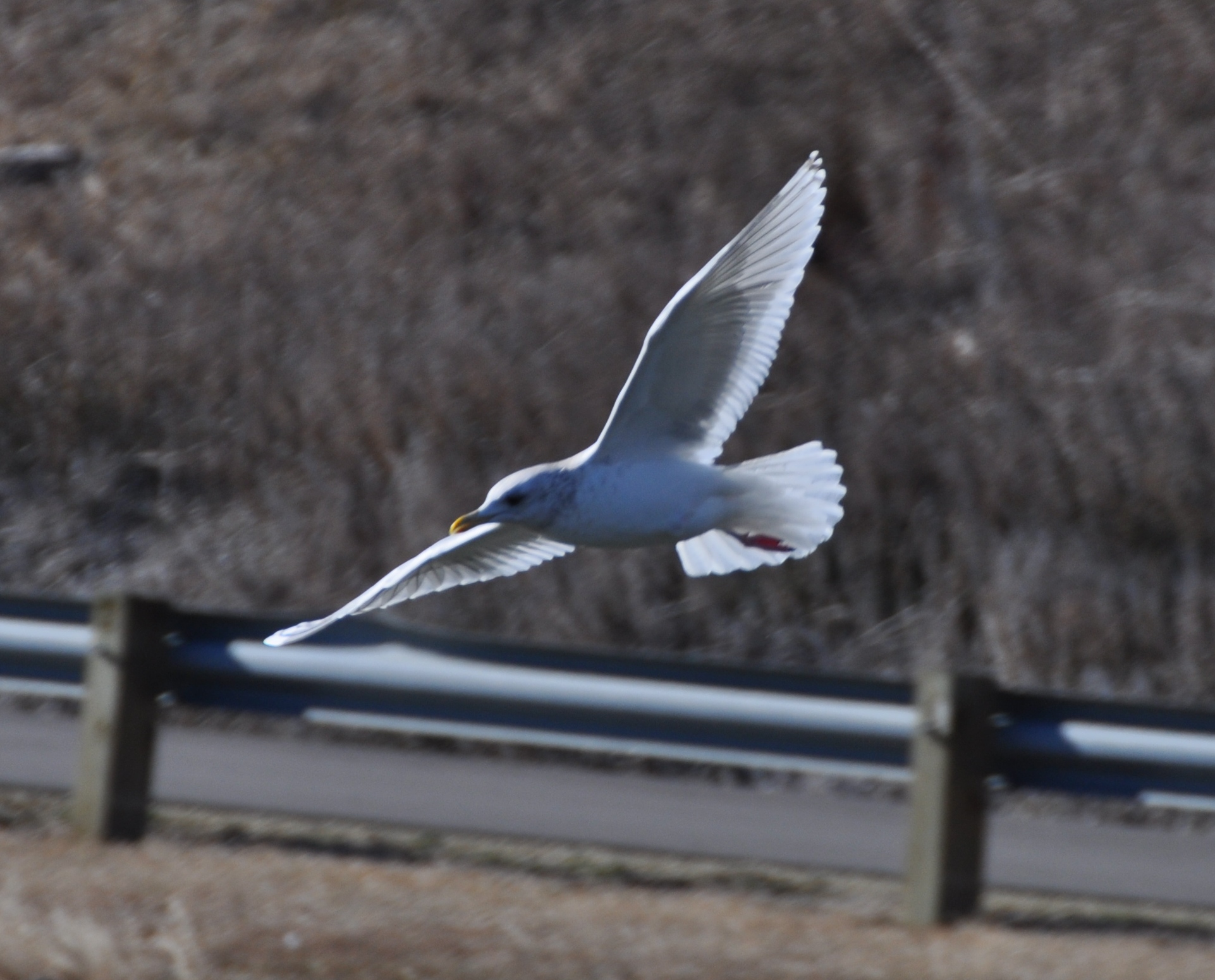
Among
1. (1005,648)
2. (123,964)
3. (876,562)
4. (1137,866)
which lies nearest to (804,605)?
(876,562)

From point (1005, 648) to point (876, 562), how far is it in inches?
32.7

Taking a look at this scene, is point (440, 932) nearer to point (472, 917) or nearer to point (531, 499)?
point (472, 917)

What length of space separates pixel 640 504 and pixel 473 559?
3.45ft

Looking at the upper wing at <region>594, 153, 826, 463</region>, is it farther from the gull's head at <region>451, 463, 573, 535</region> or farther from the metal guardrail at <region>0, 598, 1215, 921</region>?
the metal guardrail at <region>0, 598, 1215, 921</region>

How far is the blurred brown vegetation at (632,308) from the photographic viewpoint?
9094 millimetres

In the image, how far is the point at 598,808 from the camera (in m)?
6.43

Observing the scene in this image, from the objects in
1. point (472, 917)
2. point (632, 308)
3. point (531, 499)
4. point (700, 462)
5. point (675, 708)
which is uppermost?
point (632, 308)

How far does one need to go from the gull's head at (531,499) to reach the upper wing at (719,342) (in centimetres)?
23

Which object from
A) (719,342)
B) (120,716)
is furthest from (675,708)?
(120,716)

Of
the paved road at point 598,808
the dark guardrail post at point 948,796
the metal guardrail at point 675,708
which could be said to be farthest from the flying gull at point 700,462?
the paved road at point 598,808

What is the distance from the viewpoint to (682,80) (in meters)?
11.6

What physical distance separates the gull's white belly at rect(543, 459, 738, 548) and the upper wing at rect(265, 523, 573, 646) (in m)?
0.41

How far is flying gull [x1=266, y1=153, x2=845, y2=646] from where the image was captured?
4.56 m

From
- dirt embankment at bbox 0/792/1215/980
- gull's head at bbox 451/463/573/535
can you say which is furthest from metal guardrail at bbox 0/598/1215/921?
gull's head at bbox 451/463/573/535
